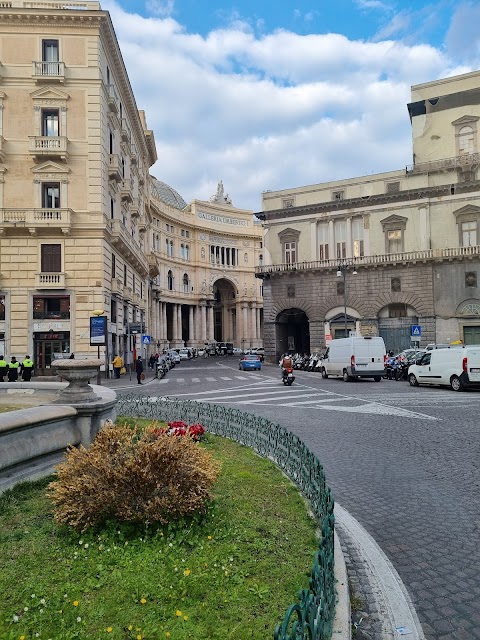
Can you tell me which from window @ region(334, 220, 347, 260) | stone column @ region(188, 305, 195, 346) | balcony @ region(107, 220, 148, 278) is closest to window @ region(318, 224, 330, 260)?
window @ region(334, 220, 347, 260)

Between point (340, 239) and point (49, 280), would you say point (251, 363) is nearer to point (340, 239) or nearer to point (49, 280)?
point (340, 239)

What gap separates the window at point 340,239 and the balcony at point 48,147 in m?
24.2

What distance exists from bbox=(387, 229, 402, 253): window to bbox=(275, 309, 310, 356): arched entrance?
31.7 ft

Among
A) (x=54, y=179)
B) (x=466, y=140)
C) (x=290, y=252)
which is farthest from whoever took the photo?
(x=290, y=252)

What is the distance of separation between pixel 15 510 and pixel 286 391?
16.6m

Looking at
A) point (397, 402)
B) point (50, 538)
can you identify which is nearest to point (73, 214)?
point (397, 402)

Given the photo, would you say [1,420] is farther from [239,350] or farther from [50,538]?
[239,350]

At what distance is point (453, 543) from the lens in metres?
4.94

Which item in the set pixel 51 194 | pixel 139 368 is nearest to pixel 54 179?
pixel 51 194

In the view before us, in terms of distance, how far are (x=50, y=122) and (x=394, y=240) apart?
27.5 meters

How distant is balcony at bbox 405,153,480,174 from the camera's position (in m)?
40.6

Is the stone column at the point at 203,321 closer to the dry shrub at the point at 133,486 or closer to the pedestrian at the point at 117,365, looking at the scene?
the pedestrian at the point at 117,365

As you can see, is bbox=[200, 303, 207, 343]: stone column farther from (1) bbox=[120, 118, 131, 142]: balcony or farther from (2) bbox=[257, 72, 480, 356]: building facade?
(1) bbox=[120, 118, 131, 142]: balcony

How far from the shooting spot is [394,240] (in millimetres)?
43188
